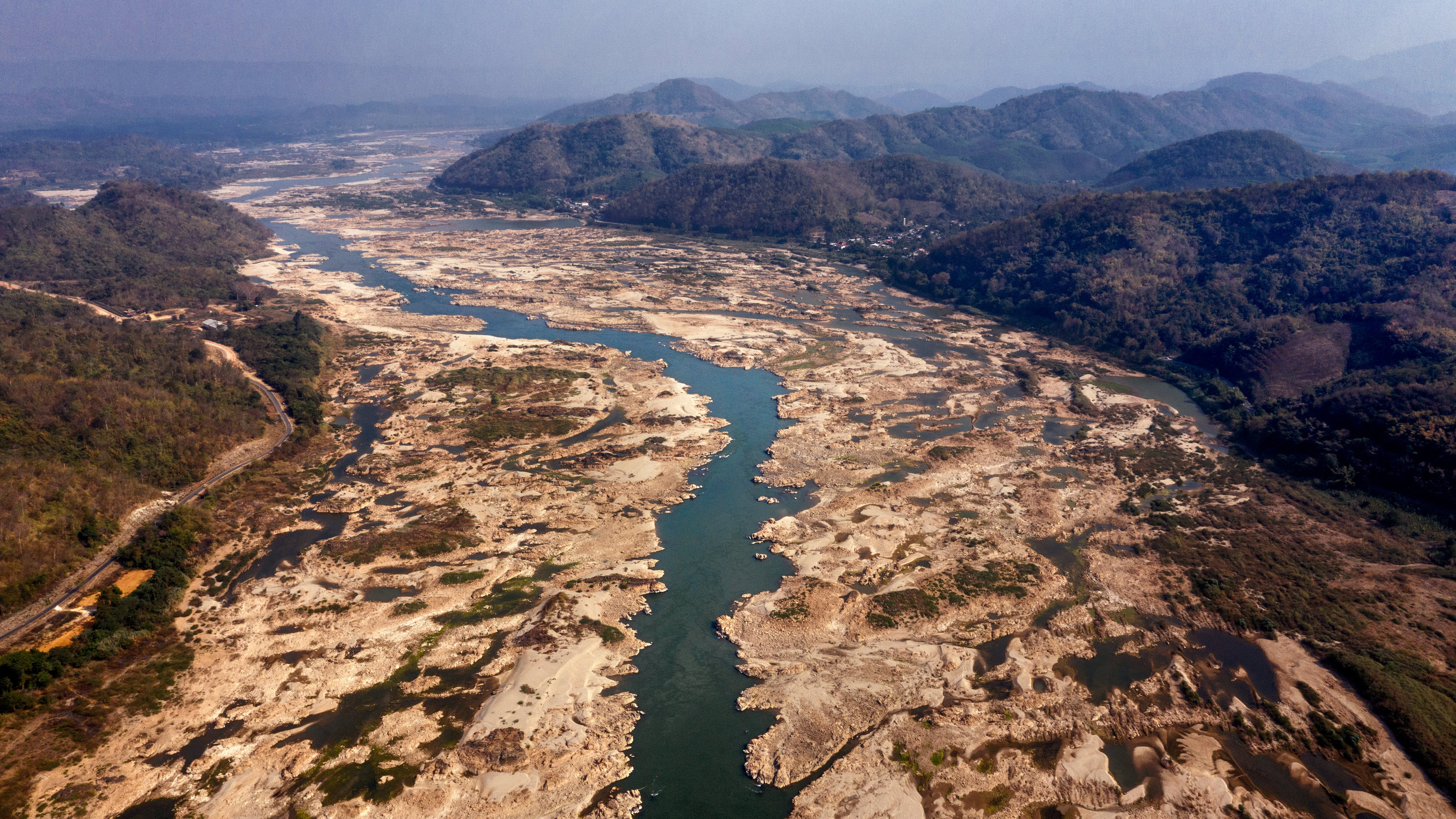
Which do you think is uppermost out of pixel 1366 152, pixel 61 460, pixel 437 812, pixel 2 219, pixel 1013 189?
pixel 1366 152

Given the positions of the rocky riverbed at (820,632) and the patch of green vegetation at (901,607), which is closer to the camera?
the rocky riverbed at (820,632)

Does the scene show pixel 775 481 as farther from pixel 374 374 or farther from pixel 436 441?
pixel 374 374

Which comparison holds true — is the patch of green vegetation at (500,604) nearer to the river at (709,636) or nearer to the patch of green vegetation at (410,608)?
the patch of green vegetation at (410,608)

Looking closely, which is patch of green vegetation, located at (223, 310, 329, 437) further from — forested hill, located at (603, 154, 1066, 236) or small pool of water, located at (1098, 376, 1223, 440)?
forested hill, located at (603, 154, 1066, 236)

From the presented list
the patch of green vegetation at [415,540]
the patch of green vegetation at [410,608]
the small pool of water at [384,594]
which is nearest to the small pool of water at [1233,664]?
the patch of green vegetation at [410,608]

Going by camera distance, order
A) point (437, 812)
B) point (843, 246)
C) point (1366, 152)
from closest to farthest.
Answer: point (437, 812), point (843, 246), point (1366, 152)

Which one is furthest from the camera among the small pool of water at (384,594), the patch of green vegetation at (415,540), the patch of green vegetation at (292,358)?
the patch of green vegetation at (292,358)

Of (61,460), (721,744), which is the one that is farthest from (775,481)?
(61,460)
